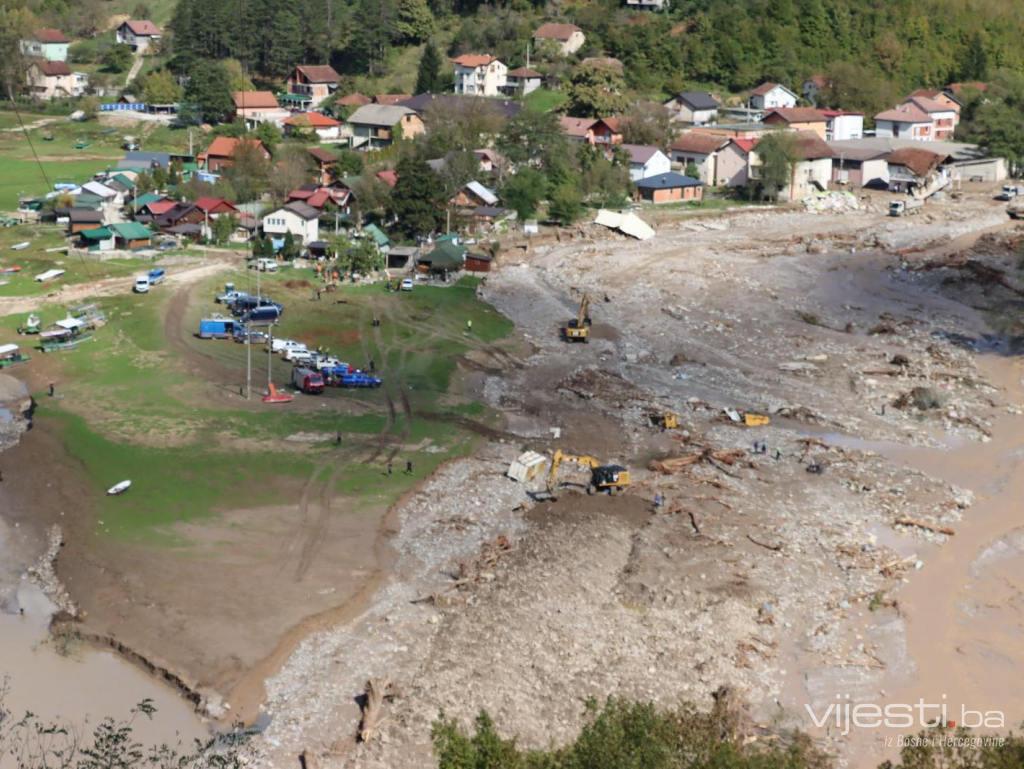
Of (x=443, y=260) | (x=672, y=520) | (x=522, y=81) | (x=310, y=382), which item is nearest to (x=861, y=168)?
(x=522, y=81)

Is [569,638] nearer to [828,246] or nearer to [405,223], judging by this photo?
[405,223]

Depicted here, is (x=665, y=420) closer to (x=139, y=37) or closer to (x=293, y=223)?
(x=293, y=223)

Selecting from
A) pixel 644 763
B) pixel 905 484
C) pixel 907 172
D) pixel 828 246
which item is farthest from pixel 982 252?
pixel 644 763

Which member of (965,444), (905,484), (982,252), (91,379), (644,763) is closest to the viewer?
(644,763)

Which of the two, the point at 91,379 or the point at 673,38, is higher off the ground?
the point at 91,379

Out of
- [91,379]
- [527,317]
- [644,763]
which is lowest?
[527,317]

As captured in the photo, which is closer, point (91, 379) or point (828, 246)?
point (91, 379)

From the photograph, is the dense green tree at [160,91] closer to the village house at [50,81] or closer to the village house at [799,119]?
the village house at [50,81]
